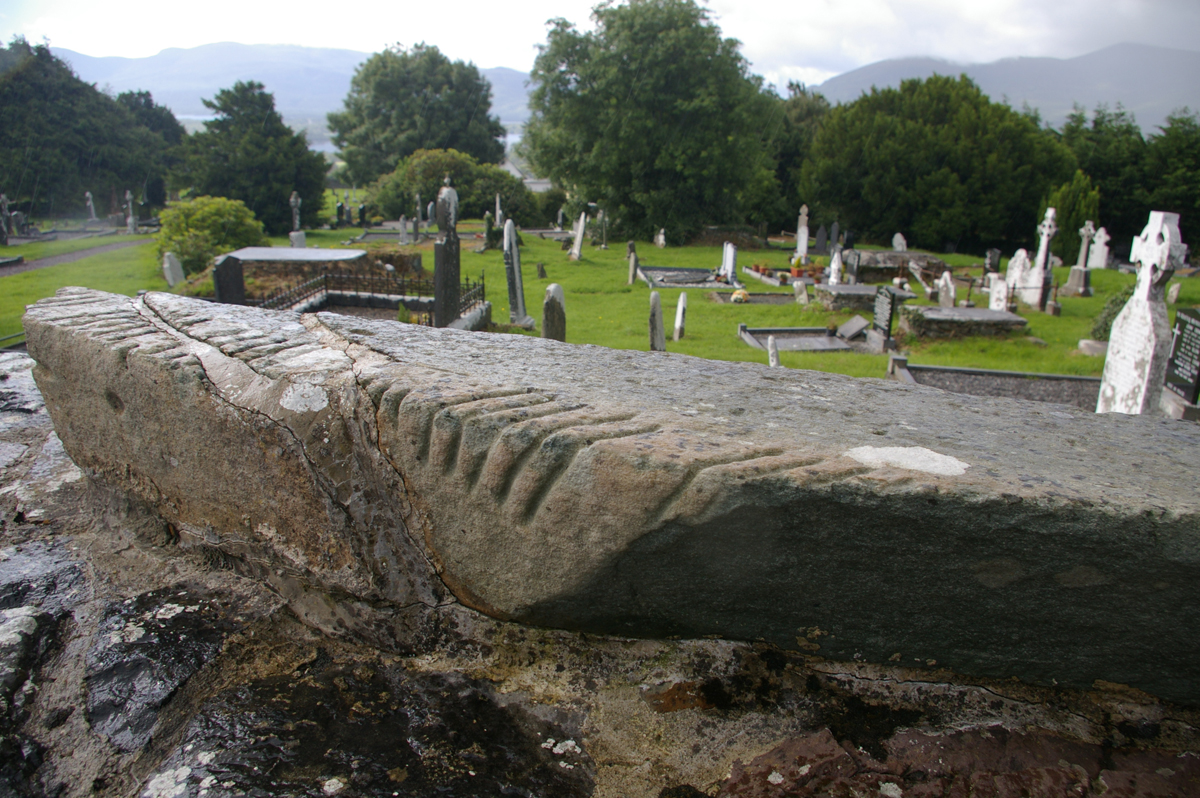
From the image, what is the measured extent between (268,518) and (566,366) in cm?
106

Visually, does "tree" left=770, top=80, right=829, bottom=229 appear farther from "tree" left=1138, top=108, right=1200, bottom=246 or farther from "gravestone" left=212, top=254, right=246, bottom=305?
"gravestone" left=212, top=254, right=246, bottom=305

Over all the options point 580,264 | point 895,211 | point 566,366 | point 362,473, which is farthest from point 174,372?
point 895,211

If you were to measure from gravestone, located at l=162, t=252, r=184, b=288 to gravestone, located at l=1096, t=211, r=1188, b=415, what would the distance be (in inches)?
621

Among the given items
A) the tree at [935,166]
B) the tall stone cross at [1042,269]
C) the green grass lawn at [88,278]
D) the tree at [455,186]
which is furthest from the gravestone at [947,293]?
the tree at [455,186]

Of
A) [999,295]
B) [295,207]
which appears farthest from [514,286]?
[295,207]

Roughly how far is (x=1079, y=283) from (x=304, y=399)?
20.0 metres

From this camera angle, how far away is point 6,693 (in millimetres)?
1719

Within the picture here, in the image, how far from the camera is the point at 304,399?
190 centimetres

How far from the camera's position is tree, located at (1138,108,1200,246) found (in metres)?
25.4

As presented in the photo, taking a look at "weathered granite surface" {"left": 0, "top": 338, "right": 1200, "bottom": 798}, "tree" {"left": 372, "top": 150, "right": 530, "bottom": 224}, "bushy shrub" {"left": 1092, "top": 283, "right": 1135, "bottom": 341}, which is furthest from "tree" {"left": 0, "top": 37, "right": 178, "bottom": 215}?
"bushy shrub" {"left": 1092, "top": 283, "right": 1135, "bottom": 341}

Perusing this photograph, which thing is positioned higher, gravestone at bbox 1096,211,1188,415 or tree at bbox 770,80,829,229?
tree at bbox 770,80,829,229

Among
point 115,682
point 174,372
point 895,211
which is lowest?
point 115,682

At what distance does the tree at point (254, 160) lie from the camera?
2675 centimetres

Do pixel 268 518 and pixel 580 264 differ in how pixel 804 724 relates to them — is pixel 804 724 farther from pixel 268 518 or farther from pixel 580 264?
pixel 580 264
